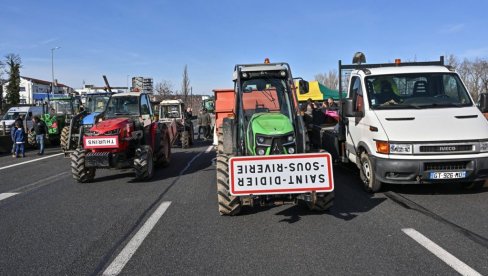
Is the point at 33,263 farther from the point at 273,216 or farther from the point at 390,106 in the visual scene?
the point at 390,106

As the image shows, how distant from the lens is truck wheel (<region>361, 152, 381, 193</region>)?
7.69m

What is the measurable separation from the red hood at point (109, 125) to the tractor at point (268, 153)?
3784 millimetres

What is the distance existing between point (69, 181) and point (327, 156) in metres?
7.22

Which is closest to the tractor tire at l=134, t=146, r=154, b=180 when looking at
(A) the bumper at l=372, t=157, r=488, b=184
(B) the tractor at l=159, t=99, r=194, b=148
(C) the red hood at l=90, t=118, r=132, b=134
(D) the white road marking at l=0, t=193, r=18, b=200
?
(C) the red hood at l=90, t=118, r=132, b=134

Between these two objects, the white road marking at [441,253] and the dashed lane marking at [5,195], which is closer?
the white road marking at [441,253]

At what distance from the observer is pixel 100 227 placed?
6.22 m

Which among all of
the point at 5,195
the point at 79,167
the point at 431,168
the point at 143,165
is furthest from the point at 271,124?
the point at 5,195

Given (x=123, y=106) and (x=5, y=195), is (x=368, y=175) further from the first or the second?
(x=5, y=195)

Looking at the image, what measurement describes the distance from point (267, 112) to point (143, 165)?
3700 mm

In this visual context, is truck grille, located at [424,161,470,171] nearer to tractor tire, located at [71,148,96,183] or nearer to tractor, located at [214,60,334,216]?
tractor, located at [214,60,334,216]

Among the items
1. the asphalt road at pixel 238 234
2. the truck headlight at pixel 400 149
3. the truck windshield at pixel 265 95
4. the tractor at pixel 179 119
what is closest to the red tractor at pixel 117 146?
the asphalt road at pixel 238 234

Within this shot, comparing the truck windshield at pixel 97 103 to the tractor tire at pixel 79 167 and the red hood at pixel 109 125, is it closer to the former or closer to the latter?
the red hood at pixel 109 125

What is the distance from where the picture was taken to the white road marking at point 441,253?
14.0 feet

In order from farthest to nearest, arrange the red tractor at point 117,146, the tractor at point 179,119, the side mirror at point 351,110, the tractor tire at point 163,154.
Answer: the tractor at point 179,119, the tractor tire at point 163,154, the red tractor at point 117,146, the side mirror at point 351,110
